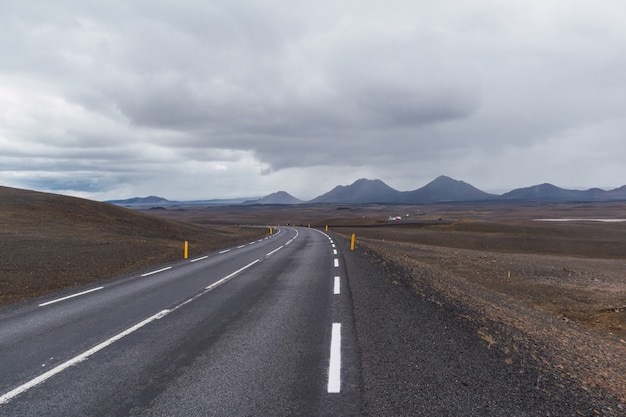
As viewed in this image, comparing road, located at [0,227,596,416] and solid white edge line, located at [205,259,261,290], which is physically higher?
road, located at [0,227,596,416]

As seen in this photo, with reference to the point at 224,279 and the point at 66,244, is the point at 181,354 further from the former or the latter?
the point at 66,244

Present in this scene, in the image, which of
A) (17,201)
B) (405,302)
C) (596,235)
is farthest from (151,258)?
(596,235)

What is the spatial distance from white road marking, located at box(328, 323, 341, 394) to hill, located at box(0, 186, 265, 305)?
9.93 m

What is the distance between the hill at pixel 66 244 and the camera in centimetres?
1500

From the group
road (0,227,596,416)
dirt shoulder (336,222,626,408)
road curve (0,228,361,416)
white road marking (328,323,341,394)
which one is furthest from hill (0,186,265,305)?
dirt shoulder (336,222,626,408)

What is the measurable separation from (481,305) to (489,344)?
3822 millimetres

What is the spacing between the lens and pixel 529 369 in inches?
210

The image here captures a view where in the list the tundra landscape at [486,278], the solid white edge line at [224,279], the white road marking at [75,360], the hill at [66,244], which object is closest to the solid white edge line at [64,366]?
the white road marking at [75,360]

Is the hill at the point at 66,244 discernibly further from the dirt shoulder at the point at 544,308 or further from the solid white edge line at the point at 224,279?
the dirt shoulder at the point at 544,308

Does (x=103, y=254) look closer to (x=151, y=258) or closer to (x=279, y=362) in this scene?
(x=151, y=258)

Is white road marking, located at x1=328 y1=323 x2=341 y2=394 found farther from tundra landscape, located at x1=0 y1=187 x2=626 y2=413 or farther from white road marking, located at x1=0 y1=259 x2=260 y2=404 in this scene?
white road marking, located at x1=0 y1=259 x2=260 y2=404

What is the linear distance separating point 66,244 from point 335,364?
25055 millimetres

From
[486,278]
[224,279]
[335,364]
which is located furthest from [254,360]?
[486,278]

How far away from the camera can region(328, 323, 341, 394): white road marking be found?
15.9 ft
